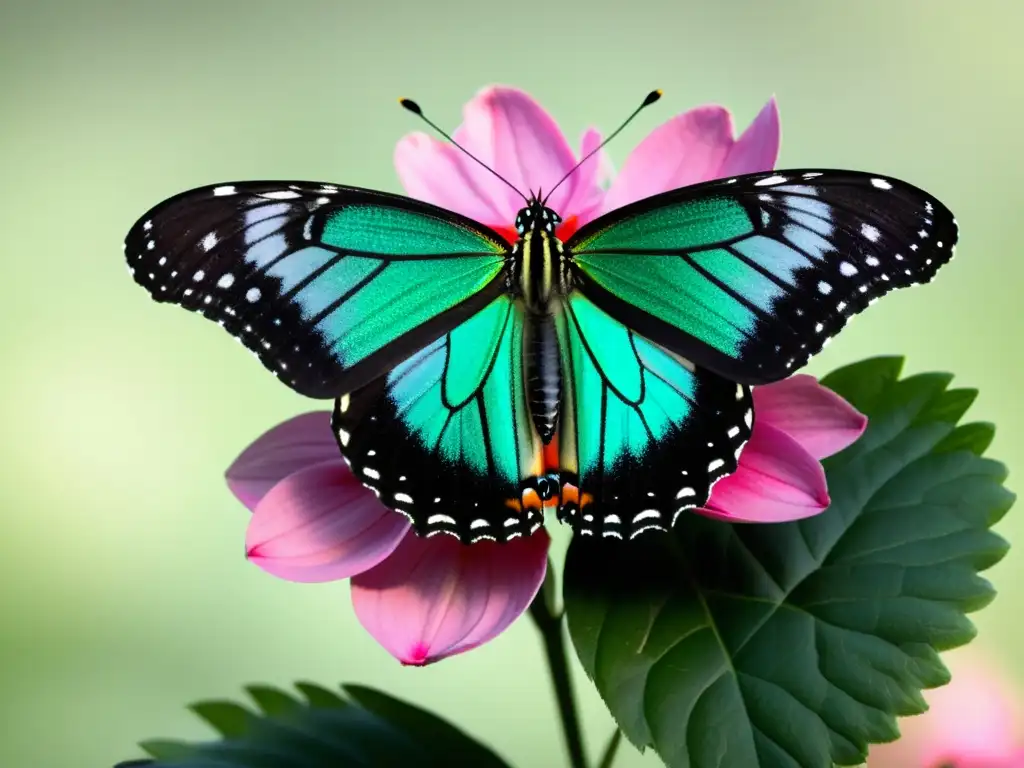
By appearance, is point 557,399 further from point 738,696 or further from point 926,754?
point 926,754

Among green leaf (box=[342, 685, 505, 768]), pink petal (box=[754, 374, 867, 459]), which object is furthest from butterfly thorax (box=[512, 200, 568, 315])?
green leaf (box=[342, 685, 505, 768])

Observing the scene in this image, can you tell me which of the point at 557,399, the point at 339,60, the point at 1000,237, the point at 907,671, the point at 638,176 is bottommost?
the point at 907,671

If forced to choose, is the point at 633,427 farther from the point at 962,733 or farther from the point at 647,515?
the point at 962,733

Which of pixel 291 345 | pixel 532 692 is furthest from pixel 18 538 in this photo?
pixel 291 345

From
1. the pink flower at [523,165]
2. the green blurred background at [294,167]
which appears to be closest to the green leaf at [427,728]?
the pink flower at [523,165]

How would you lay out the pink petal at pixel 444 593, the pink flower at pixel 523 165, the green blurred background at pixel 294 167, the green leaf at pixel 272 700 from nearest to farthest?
the pink petal at pixel 444 593
the pink flower at pixel 523 165
the green leaf at pixel 272 700
the green blurred background at pixel 294 167

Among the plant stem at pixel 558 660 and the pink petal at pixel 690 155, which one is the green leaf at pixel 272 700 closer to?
the plant stem at pixel 558 660
